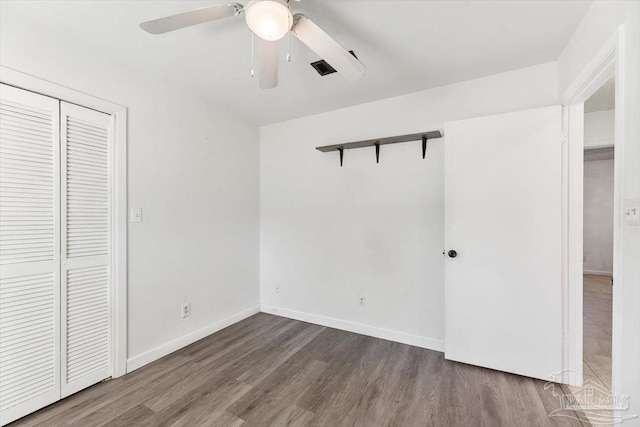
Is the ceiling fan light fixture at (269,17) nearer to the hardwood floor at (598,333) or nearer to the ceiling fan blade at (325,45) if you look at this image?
the ceiling fan blade at (325,45)

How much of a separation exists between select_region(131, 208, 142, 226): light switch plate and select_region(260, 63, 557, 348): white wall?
1485 millimetres

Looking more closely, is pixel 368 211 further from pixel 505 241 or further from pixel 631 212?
pixel 631 212

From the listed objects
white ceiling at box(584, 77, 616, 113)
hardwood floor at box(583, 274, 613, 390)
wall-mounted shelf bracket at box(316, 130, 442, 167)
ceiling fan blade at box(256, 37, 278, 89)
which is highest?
white ceiling at box(584, 77, 616, 113)

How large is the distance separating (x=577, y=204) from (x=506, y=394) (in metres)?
1.42

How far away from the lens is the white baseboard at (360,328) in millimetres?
2568

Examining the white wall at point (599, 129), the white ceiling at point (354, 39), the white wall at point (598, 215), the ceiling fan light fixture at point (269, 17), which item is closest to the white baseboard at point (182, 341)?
the white ceiling at point (354, 39)

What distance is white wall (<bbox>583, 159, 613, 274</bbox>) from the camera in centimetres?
524

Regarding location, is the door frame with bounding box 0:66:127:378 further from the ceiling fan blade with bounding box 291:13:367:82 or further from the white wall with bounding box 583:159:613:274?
the white wall with bounding box 583:159:613:274

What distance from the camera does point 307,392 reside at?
1.95 meters

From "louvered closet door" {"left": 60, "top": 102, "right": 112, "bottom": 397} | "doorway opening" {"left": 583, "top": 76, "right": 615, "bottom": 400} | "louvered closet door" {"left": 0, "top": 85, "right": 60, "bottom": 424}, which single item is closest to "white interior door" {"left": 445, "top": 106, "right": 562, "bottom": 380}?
"doorway opening" {"left": 583, "top": 76, "right": 615, "bottom": 400}

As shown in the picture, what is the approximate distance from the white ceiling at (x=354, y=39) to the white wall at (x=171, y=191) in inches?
5.6

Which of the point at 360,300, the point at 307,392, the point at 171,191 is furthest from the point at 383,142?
the point at 307,392

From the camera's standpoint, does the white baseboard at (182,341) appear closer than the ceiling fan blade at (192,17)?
No

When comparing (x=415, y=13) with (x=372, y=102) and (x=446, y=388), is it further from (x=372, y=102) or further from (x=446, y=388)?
(x=446, y=388)
